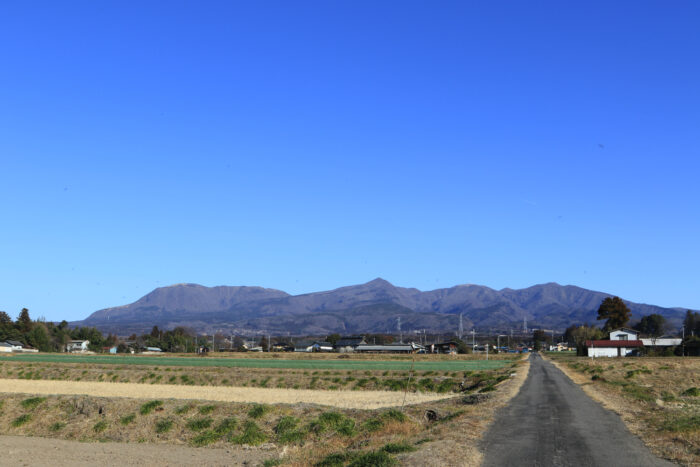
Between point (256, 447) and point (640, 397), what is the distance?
26877 millimetres

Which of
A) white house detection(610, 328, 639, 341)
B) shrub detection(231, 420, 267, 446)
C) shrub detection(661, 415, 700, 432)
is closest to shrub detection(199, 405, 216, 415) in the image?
shrub detection(231, 420, 267, 446)

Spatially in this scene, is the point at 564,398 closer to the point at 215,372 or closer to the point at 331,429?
the point at 331,429

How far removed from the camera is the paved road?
19.6m

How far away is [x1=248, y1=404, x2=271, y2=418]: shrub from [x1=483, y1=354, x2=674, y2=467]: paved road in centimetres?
1255

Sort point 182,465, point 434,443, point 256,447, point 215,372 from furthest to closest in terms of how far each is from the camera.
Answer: point 215,372
point 256,447
point 182,465
point 434,443

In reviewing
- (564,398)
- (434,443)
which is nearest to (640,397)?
(564,398)

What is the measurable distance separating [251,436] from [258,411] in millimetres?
3373

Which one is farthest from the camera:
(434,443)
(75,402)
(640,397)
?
(640,397)

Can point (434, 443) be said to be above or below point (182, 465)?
above

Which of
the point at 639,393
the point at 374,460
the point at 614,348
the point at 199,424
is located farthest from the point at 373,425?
the point at 614,348

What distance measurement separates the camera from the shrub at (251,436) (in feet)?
98.2

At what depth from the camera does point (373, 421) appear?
29672 mm

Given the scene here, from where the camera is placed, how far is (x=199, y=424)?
108 feet

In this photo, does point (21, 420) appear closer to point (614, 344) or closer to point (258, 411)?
point (258, 411)
